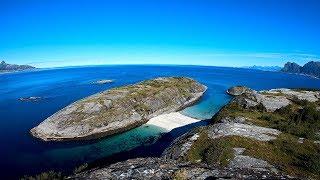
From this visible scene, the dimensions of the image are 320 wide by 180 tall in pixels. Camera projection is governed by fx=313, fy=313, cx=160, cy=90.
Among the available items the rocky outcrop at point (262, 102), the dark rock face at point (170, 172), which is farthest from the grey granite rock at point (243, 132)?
the rocky outcrop at point (262, 102)

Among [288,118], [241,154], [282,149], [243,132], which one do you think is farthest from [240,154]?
[288,118]

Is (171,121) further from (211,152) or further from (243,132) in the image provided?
(211,152)

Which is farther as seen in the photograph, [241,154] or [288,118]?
[288,118]

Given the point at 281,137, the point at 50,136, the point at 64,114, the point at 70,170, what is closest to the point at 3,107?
the point at 64,114

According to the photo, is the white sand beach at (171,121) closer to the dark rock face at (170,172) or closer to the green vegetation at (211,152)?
the green vegetation at (211,152)

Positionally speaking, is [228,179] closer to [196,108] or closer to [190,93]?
[196,108]

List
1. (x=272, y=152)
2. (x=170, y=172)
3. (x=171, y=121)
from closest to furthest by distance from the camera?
(x=170, y=172) < (x=272, y=152) < (x=171, y=121)
